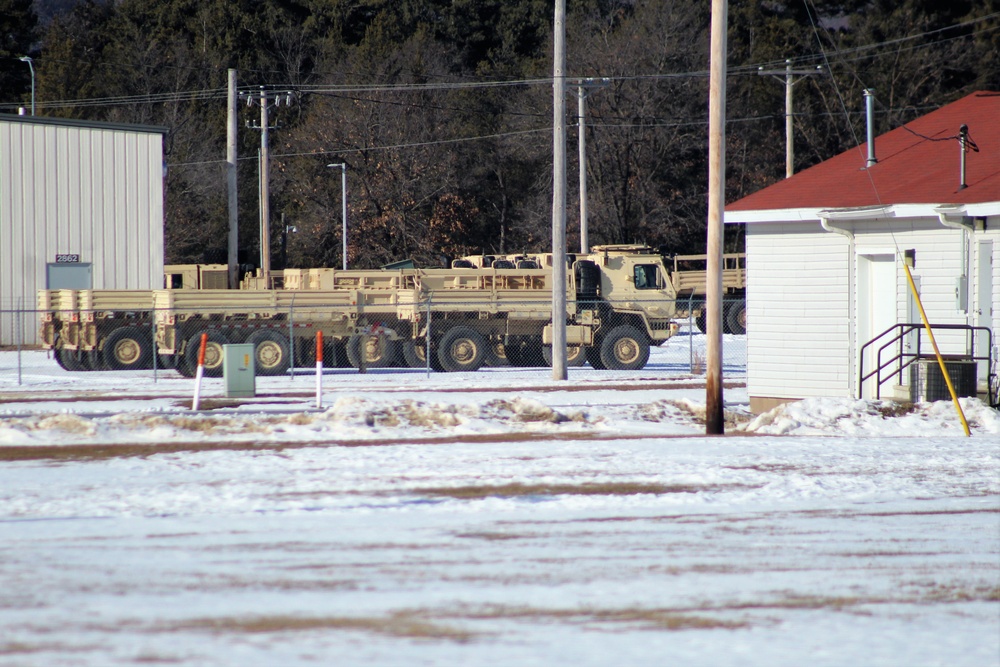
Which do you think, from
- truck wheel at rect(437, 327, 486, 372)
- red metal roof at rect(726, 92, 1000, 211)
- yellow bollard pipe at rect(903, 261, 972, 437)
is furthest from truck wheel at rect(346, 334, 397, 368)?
yellow bollard pipe at rect(903, 261, 972, 437)

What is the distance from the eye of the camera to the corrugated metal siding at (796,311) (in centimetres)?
1900

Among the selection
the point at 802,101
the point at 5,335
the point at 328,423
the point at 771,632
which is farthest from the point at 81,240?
the point at 802,101

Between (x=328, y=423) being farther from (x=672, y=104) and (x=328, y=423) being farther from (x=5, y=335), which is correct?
(x=672, y=104)

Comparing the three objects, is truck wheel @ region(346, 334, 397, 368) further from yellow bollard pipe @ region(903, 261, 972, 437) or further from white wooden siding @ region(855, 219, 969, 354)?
yellow bollard pipe @ region(903, 261, 972, 437)

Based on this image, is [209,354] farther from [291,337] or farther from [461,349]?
[461,349]

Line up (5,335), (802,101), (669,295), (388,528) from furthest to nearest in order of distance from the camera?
1. (802,101)
2. (5,335)
3. (669,295)
4. (388,528)

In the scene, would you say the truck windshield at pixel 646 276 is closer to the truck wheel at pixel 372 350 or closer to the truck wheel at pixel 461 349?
the truck wheel at pixel 461 349

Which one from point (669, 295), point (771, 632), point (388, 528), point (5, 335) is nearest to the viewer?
point (771, 632)

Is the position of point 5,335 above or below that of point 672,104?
below

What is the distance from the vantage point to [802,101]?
2499 inches

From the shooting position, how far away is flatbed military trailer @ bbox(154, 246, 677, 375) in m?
28.2

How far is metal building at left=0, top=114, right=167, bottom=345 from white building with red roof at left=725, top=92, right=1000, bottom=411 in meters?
23.8

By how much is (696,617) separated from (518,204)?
58597mm

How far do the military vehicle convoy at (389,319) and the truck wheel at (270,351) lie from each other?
23 millimetres
